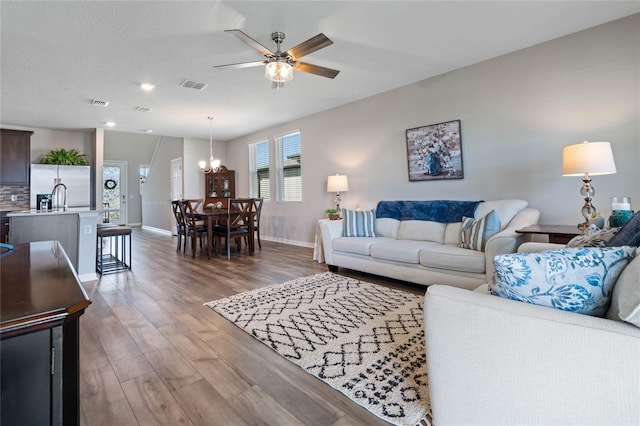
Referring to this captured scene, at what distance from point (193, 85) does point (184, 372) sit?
3682mm

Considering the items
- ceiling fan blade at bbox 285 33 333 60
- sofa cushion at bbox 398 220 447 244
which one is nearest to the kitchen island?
ceiling fan blade at bbox 285 33 333 60

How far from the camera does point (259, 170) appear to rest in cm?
731

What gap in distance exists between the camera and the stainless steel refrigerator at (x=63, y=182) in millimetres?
6086

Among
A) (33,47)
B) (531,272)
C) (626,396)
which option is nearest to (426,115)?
(531,272)

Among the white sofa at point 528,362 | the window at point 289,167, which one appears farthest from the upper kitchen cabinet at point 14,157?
the white sofa at point 528,362

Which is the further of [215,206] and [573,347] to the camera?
[215,206]

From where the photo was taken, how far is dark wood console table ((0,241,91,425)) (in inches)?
25.6

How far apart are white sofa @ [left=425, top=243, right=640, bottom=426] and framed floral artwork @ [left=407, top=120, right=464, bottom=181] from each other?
3.13 meters

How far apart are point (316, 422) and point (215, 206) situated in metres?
5.78

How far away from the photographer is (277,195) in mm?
6793

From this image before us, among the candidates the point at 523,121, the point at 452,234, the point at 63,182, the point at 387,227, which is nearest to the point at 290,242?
the point at 387,227

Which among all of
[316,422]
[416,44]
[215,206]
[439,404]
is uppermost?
[416,44]

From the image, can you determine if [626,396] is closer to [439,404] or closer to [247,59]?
[439,404]

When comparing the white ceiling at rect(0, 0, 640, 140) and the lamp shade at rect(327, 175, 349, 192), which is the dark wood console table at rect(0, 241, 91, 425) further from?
the lamp shade at rect(327, 175, 349, 192)
